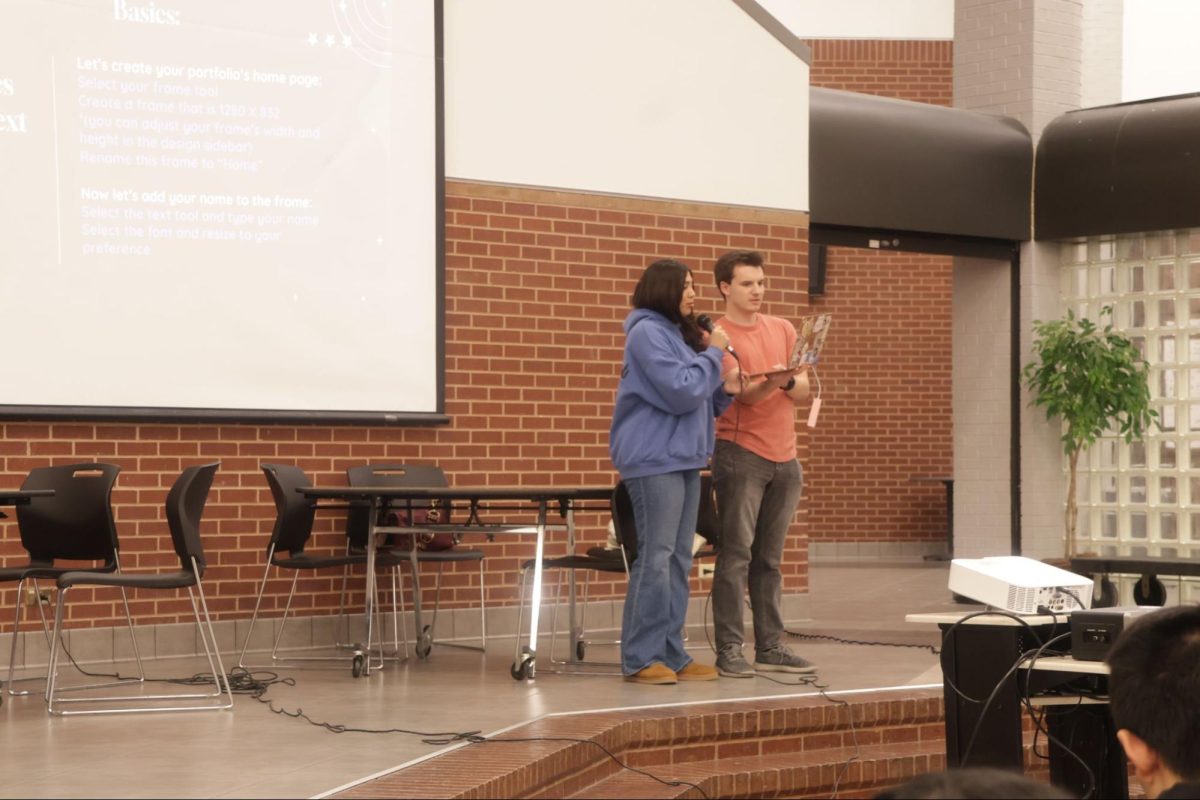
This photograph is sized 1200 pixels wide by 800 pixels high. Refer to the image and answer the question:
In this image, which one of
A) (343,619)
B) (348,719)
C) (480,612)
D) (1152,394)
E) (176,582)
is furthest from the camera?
(1152,394)

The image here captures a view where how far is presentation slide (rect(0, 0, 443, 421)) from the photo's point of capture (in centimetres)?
628

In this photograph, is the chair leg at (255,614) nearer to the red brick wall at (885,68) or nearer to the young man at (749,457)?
the young man at (749,457)

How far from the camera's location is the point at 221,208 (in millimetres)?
6684

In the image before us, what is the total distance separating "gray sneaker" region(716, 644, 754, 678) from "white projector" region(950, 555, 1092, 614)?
1873 mm

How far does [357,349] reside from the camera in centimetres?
700

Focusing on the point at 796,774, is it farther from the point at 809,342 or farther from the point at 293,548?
the point at 293,548

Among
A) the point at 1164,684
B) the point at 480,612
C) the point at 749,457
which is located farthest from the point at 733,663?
→ the point at 1164,684

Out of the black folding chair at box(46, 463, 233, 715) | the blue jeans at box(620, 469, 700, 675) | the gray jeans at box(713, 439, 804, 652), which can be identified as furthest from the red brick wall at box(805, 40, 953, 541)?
the black folding chair at box(46, 463, 233, 715)

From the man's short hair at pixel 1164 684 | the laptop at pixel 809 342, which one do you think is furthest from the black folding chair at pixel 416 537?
the man's short hair at pixel 1164 684

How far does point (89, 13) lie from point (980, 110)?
5.90 meters

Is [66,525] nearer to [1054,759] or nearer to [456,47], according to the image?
[456,47]

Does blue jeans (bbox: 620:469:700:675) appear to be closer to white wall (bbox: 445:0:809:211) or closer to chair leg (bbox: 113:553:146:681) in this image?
chair leg (bbox: 113:553:146:681)

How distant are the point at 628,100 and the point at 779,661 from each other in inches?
120

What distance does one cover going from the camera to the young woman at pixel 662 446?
548 cm
